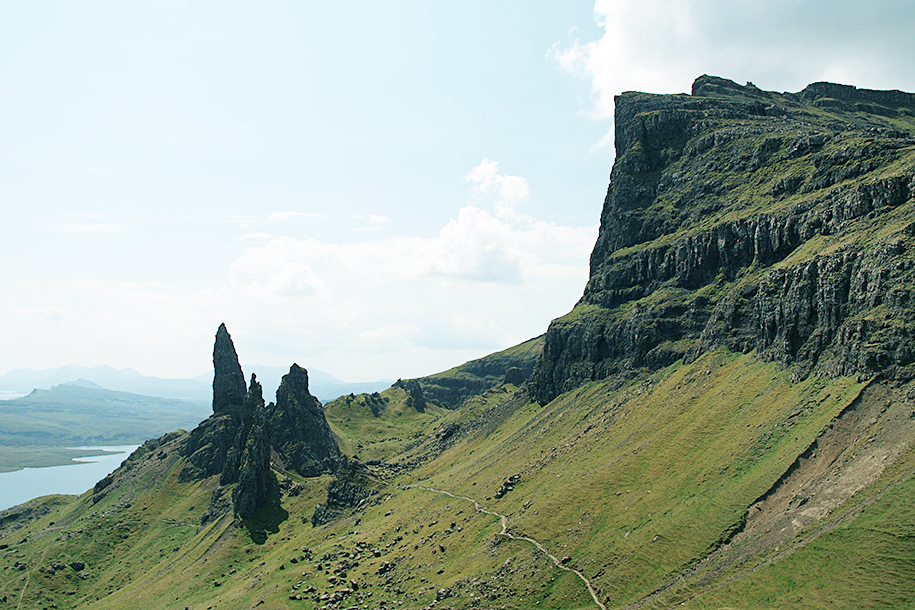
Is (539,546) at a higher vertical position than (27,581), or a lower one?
higher

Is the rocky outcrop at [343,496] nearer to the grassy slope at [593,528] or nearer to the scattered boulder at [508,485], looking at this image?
the grassy slope at [593,528]

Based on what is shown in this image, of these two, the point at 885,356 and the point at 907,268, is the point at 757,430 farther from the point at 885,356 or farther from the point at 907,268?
the point at 907,268

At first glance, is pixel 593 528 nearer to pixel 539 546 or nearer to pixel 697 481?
pixel 539 546

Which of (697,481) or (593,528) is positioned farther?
(593,528)

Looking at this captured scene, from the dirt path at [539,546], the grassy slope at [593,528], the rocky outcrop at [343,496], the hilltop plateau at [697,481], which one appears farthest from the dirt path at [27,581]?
→ the dirt path at [539,546]

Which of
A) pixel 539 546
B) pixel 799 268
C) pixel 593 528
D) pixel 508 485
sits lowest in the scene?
pixel 539 546

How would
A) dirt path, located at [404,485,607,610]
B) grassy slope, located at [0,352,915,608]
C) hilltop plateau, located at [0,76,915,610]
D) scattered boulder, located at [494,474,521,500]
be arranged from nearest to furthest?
grassy slope, located at [0,352,915,608], hilltop plateau, located at [0,76,915,610], dirt path, located at [404,485,607,610], scattered boulder, located at [494,474,521,500]

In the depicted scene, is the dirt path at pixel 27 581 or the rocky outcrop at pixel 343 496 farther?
the rocky outcrop at pixel 343 496

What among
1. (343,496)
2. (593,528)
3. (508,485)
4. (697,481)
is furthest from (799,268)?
(343,496)

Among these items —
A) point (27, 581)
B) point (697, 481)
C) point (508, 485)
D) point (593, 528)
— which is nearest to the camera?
point (697, 481)

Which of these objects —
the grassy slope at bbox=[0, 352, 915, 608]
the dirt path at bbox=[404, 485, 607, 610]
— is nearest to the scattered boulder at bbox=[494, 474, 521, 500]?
the grassy slope at bbox=[0, 352, 915, 608]

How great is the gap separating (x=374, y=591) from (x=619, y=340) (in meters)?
118

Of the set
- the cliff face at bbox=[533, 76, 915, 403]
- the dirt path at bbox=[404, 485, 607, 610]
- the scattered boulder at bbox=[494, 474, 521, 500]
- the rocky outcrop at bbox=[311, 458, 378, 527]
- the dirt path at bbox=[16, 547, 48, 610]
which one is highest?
the cliff face at bbox=[533, 76, 915, 403]

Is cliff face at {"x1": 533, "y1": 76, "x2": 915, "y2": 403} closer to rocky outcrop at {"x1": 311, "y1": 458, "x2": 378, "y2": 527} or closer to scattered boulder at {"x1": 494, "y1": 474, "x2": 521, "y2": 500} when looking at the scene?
scattered boulder at {"x1": 494, "y1": 474, "x2": 521, "y2": 500}
